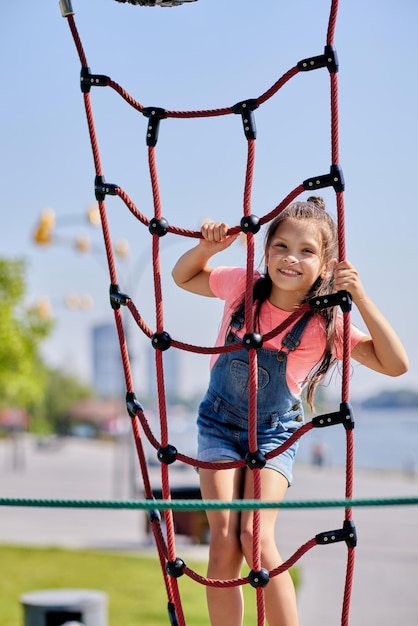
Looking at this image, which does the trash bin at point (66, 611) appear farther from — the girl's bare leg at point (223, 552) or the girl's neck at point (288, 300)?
the girl's neck at point (288, 300)

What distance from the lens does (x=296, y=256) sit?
9.71 ft

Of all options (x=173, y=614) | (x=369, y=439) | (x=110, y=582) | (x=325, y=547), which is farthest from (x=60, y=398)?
(x=173, y=614)

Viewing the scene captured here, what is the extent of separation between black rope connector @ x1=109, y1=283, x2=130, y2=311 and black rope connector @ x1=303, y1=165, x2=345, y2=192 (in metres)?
0.73

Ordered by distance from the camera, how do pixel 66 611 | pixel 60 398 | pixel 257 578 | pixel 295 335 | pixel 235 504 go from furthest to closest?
pixel 60 398, pixel 66 611, pixel 295 335, pixel 257 578, pixel 235 504

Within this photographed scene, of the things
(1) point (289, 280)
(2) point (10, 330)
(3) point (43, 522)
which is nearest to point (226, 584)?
(1) point (289, 280)

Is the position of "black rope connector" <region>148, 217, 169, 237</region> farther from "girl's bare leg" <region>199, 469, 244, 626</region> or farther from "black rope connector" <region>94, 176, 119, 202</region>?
"girl's bare leg" <region>199, 469, 244, 626</region>

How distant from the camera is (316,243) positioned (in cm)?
297

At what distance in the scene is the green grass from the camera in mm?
9688

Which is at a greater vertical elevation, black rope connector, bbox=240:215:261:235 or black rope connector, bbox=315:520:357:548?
black rope connector, bbox=240:215:261:235

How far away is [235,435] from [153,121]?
1.01 m

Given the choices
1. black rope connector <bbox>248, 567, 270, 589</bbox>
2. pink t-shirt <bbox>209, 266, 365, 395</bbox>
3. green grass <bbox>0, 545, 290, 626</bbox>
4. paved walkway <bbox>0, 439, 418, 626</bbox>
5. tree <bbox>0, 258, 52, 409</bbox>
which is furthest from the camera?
tree <bbox>0, 258, 52, 409</bbox>

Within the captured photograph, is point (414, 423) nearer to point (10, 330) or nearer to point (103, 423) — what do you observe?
point (103, 423)

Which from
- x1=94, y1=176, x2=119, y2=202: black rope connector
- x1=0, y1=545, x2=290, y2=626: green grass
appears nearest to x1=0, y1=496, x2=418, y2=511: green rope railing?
x1=94, y1=176, x2=119, y2=202: black rope connector

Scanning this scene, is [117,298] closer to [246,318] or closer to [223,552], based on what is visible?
[246,318]
